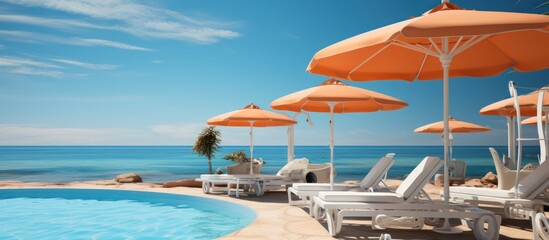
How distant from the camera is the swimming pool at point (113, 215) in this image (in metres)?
7.23

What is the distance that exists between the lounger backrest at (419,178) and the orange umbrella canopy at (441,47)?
1.27m

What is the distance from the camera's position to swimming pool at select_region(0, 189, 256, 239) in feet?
23.7

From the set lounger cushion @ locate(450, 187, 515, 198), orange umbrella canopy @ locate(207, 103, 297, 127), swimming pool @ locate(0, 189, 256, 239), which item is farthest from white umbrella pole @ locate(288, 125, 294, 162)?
lounger cushion @ locate(450, 187, 515, 198)

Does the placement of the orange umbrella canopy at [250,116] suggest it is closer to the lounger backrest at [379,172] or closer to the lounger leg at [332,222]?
the lounger backrest at [379,172]

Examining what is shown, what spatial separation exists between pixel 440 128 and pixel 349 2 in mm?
20956

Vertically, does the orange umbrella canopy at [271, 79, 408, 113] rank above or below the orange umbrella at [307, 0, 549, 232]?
below

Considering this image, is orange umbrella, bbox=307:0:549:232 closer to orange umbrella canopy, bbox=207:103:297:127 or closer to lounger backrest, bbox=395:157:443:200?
A: lounger backrest, bbox=395:157:443:200

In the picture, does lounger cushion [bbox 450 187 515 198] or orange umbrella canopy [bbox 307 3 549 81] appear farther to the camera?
lounger cushion [bbox 450 187 515 198]

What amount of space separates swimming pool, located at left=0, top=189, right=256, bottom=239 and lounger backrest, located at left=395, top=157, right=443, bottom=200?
276 centimetres

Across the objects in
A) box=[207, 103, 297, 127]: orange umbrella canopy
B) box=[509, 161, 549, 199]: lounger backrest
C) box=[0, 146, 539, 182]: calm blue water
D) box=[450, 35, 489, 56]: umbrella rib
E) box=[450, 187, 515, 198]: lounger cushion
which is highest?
box=[450, 35, 489, 56]: umbrella rib

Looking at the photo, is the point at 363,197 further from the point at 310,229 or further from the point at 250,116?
the point at 250,116

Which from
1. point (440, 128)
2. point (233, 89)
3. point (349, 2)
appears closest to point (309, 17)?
point (349, 2)

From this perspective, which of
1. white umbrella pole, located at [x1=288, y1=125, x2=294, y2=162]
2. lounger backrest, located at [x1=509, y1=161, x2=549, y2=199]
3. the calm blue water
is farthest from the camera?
the calm blue water

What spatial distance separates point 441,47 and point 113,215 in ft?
21.6
